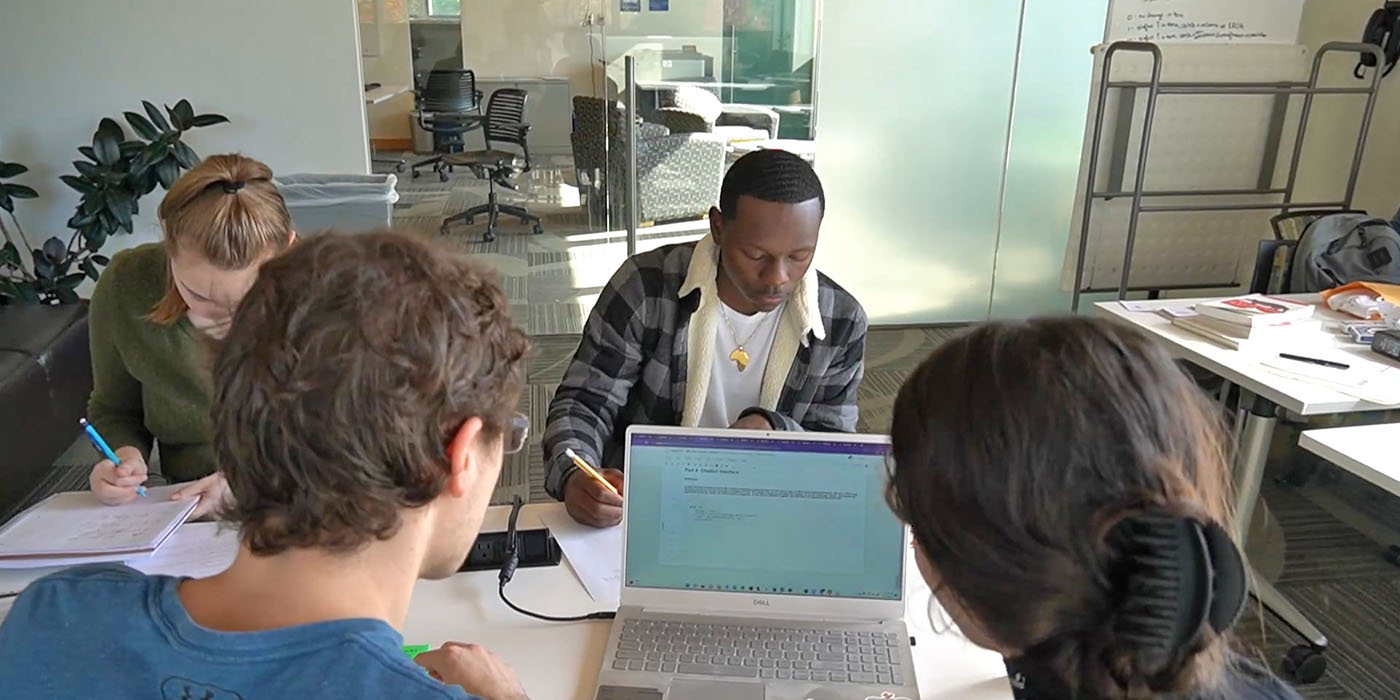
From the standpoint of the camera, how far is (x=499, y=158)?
4383 millimetres

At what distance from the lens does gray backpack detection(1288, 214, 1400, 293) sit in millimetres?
2877

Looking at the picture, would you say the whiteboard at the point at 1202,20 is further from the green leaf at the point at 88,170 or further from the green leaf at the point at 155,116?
the green leaf at the point at 88,170

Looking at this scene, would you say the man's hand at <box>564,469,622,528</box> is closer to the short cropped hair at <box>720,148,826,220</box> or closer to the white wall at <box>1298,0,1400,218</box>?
the short cropped hair at <box>720,148,826,220</box>

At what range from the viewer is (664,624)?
3.62 ft

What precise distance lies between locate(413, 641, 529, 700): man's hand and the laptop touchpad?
160 millimetres

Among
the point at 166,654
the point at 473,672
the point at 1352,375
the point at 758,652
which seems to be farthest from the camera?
the point at 1352,375

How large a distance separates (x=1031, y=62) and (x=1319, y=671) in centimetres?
274

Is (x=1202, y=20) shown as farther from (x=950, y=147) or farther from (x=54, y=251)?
(x=54, y=251)

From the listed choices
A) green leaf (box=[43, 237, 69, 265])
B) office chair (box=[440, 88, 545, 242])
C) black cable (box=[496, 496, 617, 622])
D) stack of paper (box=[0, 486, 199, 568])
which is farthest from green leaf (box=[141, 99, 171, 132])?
black cable (box=[496, 496, 617, 622])

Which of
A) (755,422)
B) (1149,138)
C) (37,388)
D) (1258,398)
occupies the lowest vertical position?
(37,388)

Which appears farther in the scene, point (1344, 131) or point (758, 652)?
point (1344, 131)

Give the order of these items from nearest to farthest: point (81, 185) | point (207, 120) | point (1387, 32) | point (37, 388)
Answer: point (37, 388)
point (81, 185)
point (207, 120)
point (1387, 32)

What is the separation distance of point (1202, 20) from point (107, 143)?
4289mm

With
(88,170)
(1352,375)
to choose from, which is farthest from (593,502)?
(88,170)
